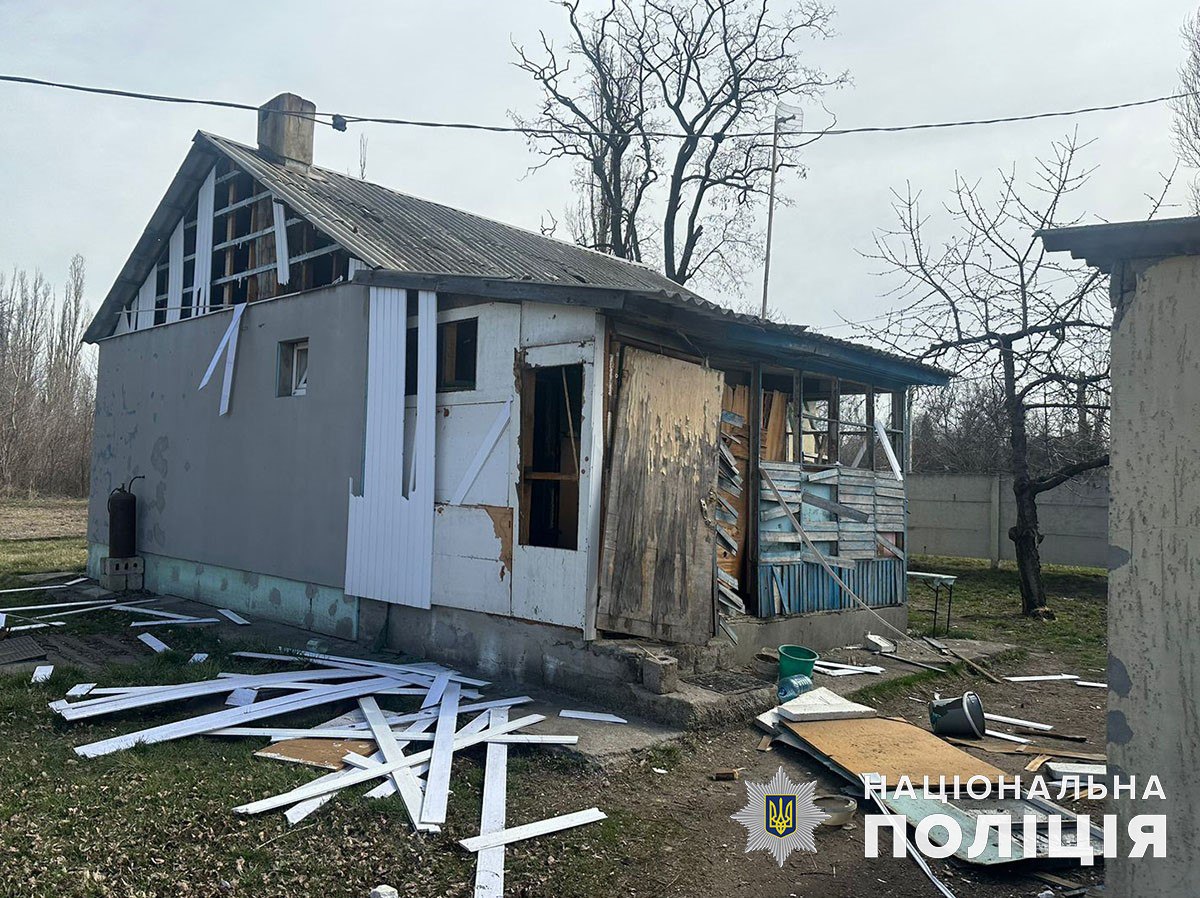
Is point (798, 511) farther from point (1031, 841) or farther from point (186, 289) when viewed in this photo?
point (186, 289)

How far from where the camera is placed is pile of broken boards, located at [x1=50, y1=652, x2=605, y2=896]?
5020 mm

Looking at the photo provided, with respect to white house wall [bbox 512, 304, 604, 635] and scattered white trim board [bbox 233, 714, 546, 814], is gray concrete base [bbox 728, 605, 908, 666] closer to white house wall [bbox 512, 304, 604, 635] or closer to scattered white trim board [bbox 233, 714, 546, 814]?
white house wall [bbox 512, 304, 604, 635]

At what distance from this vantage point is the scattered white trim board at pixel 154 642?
9003 mm

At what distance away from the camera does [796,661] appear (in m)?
7.60

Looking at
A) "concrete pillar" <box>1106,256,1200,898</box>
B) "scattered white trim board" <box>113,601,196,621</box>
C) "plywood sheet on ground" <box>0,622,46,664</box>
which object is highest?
"concrete pillar" <box>1106,256,1200,898</box>

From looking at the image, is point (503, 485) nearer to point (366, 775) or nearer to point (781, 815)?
point (366, 775)

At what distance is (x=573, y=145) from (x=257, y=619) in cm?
2041

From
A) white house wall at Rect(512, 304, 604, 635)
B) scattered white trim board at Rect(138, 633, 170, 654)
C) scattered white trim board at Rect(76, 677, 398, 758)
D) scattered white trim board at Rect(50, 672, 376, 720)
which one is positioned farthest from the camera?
scattered white trim board at Rect(138, 633, 170, 654)

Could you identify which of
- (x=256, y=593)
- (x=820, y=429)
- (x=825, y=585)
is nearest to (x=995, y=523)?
(x=820, y=429)

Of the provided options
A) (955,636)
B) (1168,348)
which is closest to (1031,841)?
(1168,348)

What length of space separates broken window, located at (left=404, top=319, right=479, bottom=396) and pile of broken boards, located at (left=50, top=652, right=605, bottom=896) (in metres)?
2.82

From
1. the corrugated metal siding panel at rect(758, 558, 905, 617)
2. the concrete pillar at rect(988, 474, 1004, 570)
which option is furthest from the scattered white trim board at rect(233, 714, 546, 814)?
the concrete pillar at rect(988, 474, 1004, 570)

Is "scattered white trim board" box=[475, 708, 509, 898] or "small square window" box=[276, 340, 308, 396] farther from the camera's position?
"small square window" box=[276, 340, 308, 396]

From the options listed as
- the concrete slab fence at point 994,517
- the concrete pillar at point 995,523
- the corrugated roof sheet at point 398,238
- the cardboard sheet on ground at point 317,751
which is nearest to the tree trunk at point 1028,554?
the corrugated roof sheet at point 398,238
